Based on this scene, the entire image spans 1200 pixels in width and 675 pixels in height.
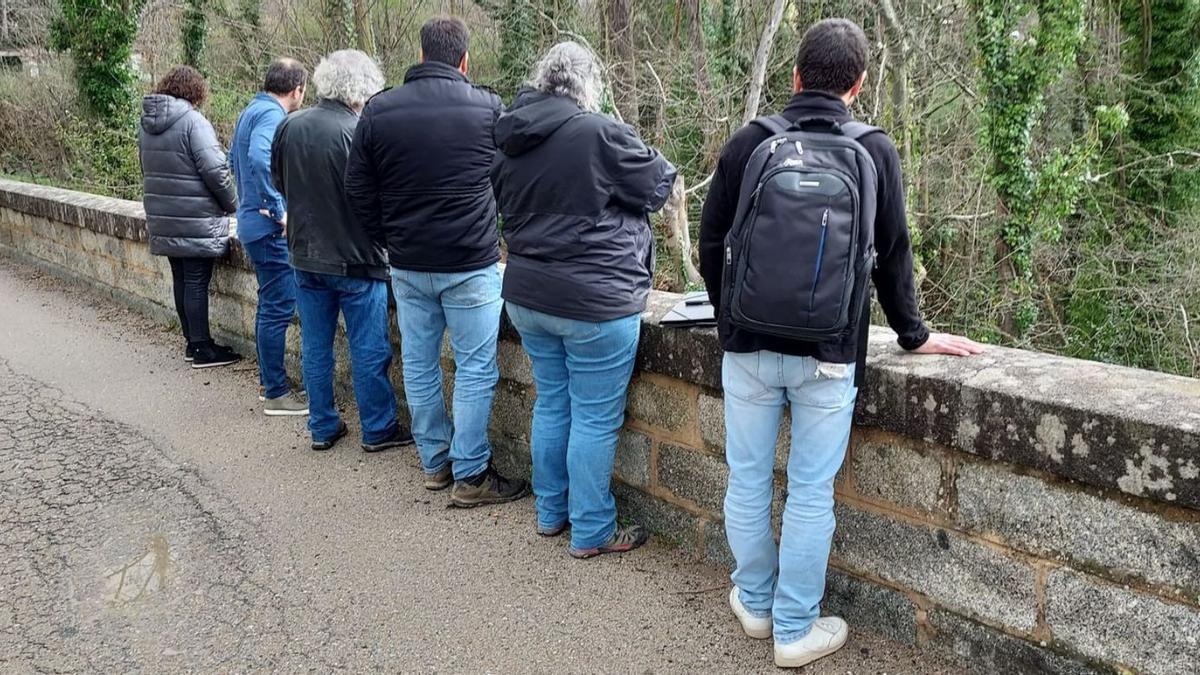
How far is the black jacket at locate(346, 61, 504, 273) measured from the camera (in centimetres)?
405

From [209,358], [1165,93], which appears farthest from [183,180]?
[1165,93]

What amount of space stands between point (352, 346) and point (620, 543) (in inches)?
72.3

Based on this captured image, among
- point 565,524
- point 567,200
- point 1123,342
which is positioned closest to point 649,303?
point 567,200

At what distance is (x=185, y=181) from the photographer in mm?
6539

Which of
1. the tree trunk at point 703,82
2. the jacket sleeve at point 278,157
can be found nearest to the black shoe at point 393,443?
the jacket sleeve at point 278,157

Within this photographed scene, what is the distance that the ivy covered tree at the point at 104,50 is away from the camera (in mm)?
14758

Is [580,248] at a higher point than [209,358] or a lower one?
higher

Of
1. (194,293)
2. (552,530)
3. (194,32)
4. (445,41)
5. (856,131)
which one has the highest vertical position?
(194,32)

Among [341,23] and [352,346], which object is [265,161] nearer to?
[352,346]

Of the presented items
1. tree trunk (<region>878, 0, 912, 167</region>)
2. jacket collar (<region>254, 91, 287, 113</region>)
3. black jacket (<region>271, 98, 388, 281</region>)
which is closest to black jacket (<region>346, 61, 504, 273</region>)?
black jacket (<region>271, 98, 388, 281</region>)

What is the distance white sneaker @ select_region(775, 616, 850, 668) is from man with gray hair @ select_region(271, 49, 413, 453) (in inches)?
100

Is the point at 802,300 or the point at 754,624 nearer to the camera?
the point at 802,300

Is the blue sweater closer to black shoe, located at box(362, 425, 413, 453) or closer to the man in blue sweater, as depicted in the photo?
the man in blue sweater

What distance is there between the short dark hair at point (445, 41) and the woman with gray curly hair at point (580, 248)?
598mm
